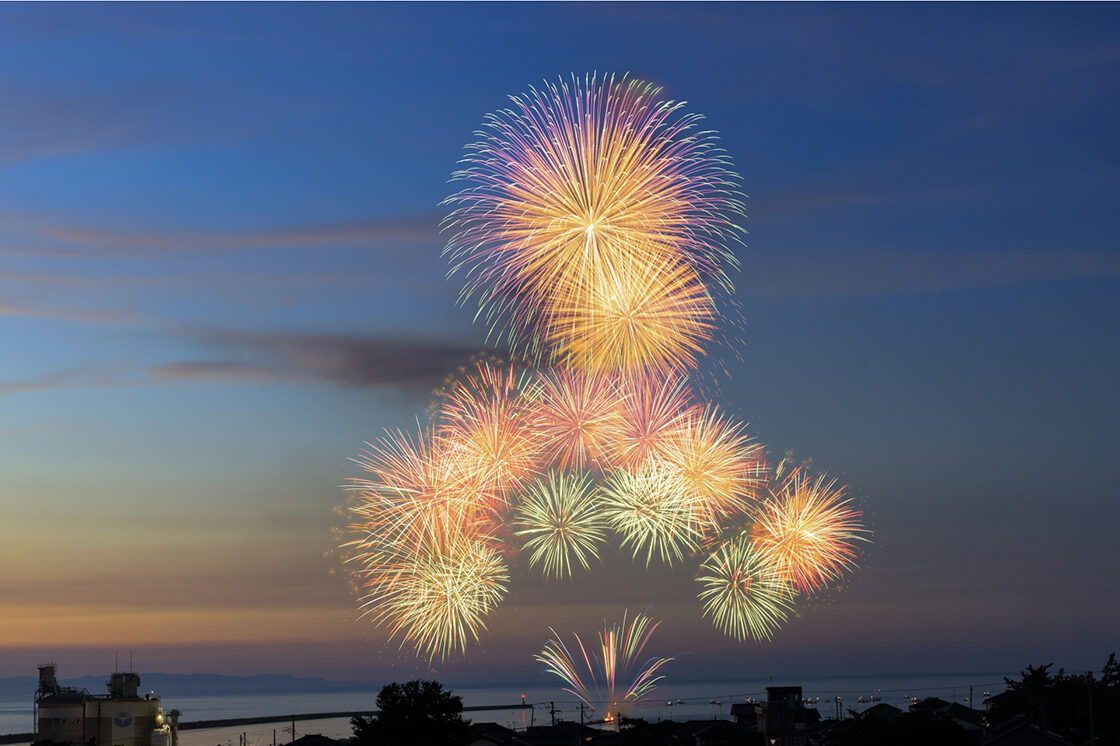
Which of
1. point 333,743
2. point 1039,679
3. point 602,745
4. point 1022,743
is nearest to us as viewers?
point 1022,743

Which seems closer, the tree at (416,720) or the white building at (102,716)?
the tree at (416,720)

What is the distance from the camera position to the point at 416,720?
7312cm

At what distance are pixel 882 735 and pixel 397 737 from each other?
28359 mm

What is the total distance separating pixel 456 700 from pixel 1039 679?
65.3m

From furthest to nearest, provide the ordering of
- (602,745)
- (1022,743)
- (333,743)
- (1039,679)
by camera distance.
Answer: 1. (1039,679)
2. (602,745)
3. (333,743)
4. (1022,743)

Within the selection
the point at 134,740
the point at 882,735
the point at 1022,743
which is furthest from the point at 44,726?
the point at 1022,743

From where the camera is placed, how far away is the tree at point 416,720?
7294 centimetres

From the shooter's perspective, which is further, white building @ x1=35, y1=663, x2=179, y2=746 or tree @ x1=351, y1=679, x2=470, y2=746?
white building @ x1=35, y1=663, x2=179, y2=746

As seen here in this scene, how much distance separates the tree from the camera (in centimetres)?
7294

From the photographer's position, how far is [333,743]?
279ft

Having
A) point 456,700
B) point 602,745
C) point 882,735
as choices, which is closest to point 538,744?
point 602,745

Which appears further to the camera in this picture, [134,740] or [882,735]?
[134,740]

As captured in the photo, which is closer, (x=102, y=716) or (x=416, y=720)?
(x=416, y=720)

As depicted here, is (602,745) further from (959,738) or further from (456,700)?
(959,738)
